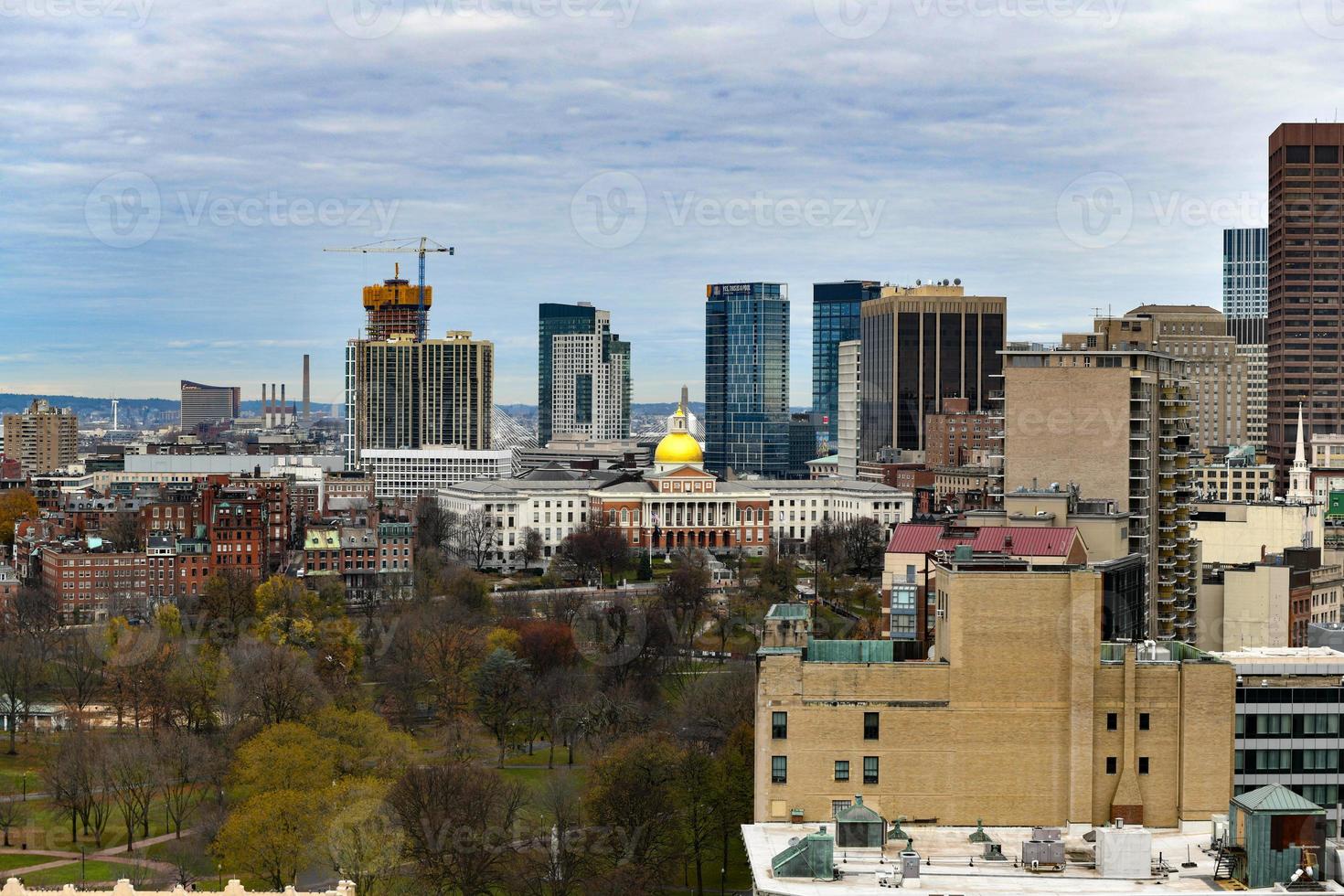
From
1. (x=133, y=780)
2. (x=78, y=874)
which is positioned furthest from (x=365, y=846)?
(x=133, y=780)

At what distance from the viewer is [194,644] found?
116000 mm

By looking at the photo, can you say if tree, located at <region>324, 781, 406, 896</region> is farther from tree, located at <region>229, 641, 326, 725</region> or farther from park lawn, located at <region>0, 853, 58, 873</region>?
tree, located at <region>229, 641, 326, 725</region>

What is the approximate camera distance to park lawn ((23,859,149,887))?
2739 inches

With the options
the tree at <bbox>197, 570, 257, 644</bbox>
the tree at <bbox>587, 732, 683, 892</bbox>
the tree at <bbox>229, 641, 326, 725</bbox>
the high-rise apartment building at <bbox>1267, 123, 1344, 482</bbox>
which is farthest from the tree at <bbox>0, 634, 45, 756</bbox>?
the high-rise apartment building at <bbox>1267, 123, 1344, 482</bbox>

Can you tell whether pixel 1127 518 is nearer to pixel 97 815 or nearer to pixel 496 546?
pixel 97 815

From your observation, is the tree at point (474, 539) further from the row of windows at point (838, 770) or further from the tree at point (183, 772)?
the row of windows at point (838, 770)

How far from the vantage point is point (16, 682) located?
101 meters

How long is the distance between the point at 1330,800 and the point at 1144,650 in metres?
6.12

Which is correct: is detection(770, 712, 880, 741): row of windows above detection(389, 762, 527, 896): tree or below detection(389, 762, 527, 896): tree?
above

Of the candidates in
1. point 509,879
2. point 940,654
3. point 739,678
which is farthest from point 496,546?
point 940,654

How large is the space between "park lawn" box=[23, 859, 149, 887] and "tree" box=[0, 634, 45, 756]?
24.1m

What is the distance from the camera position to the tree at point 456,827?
62781 mm

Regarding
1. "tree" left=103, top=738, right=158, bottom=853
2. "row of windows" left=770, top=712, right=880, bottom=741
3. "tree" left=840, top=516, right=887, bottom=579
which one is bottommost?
"tree" left=103, top=738, right=158, bottom=853

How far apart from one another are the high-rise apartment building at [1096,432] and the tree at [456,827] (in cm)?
2530
